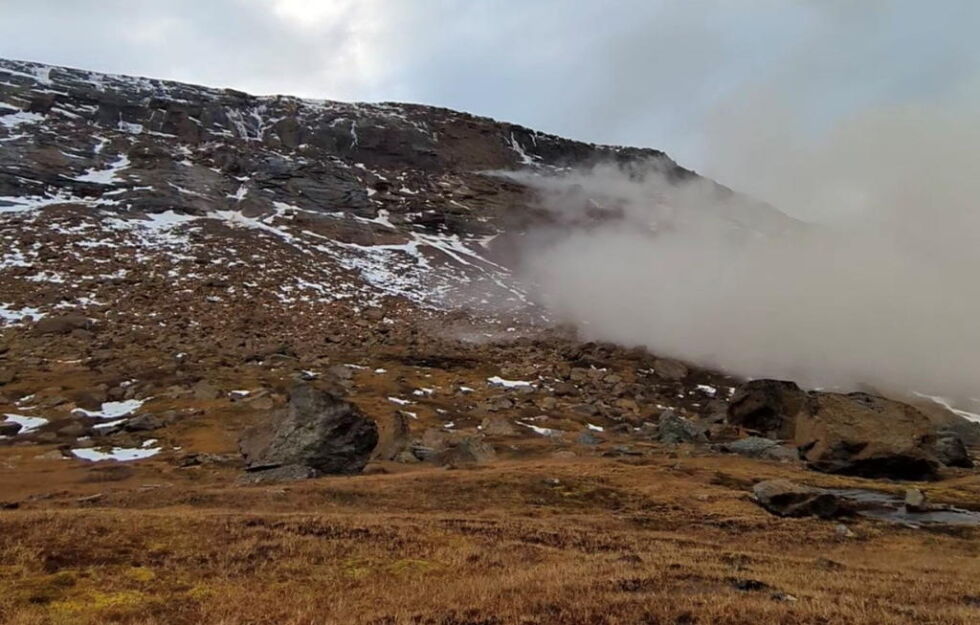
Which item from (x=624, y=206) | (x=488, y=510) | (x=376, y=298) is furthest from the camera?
(x=624, y=206)

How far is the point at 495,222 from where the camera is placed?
16588 cm

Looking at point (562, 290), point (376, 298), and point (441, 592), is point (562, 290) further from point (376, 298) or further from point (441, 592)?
point (441, 592)

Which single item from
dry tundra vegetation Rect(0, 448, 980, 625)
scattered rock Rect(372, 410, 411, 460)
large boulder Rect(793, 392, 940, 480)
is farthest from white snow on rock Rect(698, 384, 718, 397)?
dry tundra vegetation Rect(0, 448, 980, 625)

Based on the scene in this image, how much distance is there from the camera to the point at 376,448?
48.2 metres

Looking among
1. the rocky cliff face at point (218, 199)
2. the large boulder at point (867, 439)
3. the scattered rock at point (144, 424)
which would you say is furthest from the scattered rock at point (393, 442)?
the rocky cliff face at point (218, 199)

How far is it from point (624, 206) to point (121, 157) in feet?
422

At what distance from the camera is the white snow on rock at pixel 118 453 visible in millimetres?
43594

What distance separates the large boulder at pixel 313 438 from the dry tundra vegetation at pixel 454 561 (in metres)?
5.81

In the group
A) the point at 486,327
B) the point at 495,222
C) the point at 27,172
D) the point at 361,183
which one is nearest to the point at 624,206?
the point at 495,222

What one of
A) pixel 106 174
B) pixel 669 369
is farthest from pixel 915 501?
pixel 106 174

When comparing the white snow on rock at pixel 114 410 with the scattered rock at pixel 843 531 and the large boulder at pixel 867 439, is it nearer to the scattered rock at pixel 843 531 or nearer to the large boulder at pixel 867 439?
the scattered rock at pixel 843 531

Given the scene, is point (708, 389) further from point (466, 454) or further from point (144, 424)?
point (144, 424)

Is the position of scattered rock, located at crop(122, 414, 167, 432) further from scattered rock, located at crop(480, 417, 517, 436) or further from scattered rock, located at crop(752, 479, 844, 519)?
scattered rock, located at crop(752, 479, 844, 519)

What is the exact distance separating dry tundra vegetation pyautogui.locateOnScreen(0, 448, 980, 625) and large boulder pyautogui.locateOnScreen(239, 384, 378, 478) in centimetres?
581
